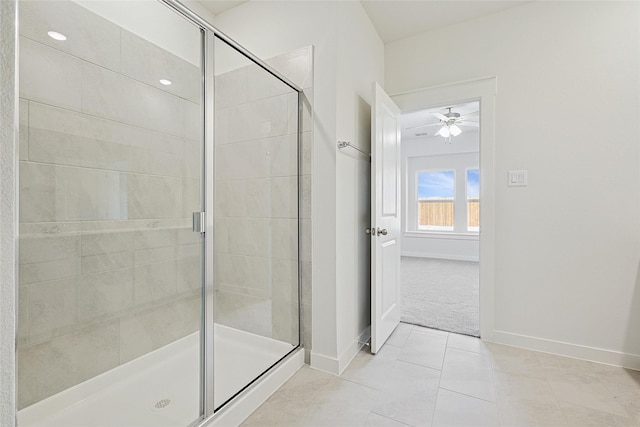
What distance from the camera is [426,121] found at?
5266mm

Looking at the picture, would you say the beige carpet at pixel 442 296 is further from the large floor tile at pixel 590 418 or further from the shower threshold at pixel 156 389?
the shower threshold at pixel 156 389

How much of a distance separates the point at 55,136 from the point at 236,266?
1175 mm

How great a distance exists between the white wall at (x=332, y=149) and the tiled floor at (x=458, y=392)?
0.24 metres

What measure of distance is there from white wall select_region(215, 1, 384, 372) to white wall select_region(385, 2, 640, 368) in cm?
108

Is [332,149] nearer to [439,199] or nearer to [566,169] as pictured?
[566,169]

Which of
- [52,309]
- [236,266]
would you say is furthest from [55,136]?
[236,266]

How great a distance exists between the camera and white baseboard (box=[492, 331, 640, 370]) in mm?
2008

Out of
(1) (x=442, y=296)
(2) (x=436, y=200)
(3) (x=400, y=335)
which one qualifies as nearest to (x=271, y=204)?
(3) (x=400, y=335)

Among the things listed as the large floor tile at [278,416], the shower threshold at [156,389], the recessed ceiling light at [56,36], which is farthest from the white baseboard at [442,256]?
the recessed ceiling light at [56,36]

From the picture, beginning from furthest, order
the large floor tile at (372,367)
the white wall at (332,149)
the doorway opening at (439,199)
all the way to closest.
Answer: the doorway opening at (439,199) < the white wall at (332,149) < the large floor tile at (372,367)

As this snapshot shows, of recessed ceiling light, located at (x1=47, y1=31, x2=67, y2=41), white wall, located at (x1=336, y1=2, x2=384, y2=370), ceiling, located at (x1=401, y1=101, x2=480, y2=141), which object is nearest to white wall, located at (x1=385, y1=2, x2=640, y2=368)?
white wall, located at (x1=336, y1=2, x2=384, y2=370)

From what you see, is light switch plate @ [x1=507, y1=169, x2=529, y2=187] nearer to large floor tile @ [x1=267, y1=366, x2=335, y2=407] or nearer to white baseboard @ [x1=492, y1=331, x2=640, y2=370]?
white baseboard @ [x1=492, y1=331, x2=640, y2=370]

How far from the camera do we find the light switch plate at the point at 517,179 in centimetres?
229

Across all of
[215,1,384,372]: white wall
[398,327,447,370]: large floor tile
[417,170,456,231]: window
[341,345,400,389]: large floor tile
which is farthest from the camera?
[417,170,456,231]: window
